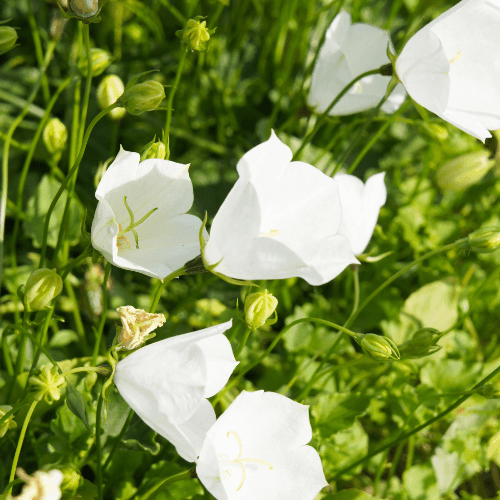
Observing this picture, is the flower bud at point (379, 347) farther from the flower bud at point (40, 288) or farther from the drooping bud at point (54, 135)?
the drooping bud at point (54, 135)

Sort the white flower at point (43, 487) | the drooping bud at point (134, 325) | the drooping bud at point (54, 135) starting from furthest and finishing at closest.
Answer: the drooping bud at point (54, 135)
the drooping bud at point (134, 325)
the white flower at point (43, 487)

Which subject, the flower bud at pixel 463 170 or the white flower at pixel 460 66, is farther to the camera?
the flower bud at pixel 463 170

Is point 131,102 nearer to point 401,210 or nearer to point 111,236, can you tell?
point 111,236

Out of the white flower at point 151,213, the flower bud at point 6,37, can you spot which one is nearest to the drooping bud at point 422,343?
the white flower at point 151,213

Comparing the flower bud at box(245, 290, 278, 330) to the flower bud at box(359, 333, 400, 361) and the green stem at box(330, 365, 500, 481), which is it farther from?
the green stem at box(330, 365, 500, 481)

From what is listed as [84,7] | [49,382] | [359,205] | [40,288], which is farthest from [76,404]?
[359,205]

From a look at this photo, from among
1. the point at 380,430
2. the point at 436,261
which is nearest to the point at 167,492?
the point at 380,430

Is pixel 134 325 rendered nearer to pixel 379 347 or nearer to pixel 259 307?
pixel 259 307

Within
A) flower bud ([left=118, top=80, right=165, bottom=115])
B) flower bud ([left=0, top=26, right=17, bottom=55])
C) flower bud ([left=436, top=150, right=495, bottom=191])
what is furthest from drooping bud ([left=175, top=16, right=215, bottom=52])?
flower bud ([left=436, top=150, right=495, bottom=191])

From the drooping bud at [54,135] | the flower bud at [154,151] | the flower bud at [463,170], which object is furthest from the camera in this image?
the flower bud at [463,170]
